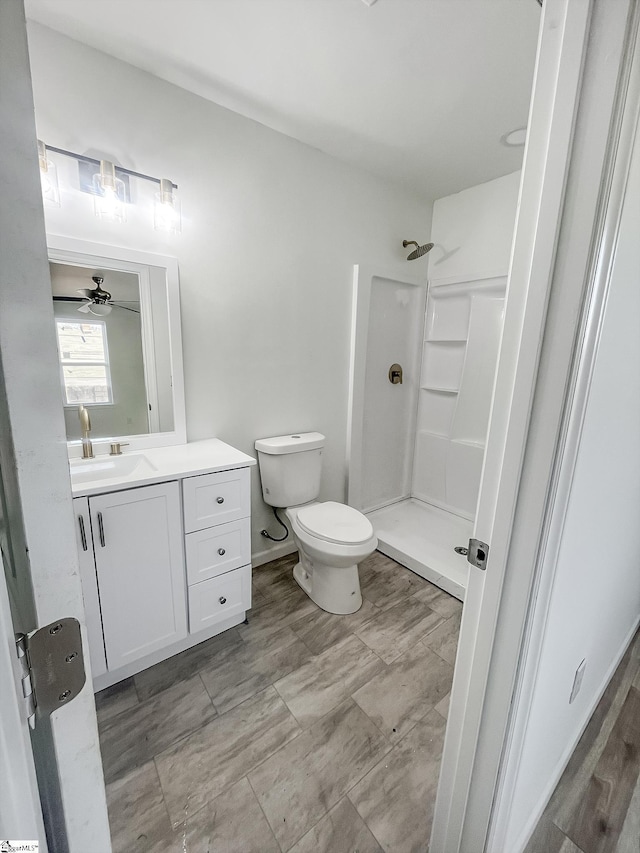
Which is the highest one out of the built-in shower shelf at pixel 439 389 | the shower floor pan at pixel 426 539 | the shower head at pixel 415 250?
the shower head at pixel 415 250

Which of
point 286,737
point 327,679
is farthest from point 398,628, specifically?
point 286,737

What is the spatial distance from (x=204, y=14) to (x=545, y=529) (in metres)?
1.86

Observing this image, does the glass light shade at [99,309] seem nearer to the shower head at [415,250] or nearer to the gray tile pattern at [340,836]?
the shower head at [415,250]

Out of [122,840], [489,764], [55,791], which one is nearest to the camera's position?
[55,791]

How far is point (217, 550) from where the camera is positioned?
5.13 feet

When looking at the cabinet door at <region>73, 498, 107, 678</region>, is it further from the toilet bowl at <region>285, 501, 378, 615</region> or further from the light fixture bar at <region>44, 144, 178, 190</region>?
the light fixture bar at <region>44, 144, 178, 190</region>

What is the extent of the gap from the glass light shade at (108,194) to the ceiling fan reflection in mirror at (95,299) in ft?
0.84

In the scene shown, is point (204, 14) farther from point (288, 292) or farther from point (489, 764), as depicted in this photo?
point (489, 764)

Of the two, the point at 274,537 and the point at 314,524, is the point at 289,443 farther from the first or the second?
the point at 274,537

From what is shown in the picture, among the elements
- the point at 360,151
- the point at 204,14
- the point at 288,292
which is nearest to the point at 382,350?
the point at 288,292

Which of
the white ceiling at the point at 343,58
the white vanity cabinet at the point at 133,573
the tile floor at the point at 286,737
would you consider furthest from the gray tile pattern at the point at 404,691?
the white ceiling at the point at 343,58

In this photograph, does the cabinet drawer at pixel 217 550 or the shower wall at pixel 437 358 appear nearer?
the cabinet drawer at pixel 217 550

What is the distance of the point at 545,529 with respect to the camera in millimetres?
654

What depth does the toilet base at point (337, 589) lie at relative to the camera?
1816mm
